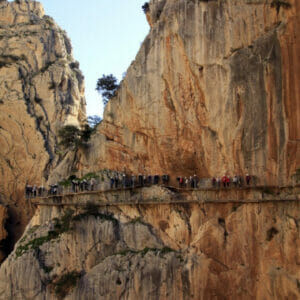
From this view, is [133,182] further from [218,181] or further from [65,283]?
[65,283]

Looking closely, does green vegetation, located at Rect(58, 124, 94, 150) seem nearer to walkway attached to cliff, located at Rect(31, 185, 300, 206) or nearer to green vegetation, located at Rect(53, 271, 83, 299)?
walkway attached to cliff, located at Rect(31, 185, 300, 206)

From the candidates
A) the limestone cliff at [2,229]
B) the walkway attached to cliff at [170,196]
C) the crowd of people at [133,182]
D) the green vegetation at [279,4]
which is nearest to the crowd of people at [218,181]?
the crowd of people at [133,182]

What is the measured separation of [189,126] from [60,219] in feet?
38.9

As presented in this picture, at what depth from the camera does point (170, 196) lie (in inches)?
1213

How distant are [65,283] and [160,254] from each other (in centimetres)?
677

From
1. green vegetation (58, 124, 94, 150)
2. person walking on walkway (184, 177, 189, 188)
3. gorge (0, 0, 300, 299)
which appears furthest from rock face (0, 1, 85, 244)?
person walking on walkway (184, 177, 189, 188)

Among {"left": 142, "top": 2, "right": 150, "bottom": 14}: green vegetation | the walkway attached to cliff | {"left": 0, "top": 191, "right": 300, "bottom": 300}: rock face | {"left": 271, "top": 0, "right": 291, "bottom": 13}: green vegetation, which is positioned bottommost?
{"left": 0, "top": 191, "right": 300, "bottom": 300}: rock face

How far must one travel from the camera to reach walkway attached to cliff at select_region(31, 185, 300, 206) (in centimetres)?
2695

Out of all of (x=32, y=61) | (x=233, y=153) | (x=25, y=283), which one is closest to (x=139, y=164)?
(x=233, y=153)

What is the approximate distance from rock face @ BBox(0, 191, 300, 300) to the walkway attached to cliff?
413 millimetres

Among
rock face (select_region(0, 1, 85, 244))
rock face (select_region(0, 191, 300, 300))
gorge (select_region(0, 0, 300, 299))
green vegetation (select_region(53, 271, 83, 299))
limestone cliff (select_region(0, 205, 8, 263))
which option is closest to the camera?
rock face (select_region(0, 191, 300, 300))

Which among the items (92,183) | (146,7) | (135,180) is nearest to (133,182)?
(135,180)

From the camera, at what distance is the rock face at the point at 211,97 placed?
27047 mm

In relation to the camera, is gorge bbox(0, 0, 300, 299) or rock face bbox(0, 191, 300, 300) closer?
rock face bbox(0, 191, 300, 300)
